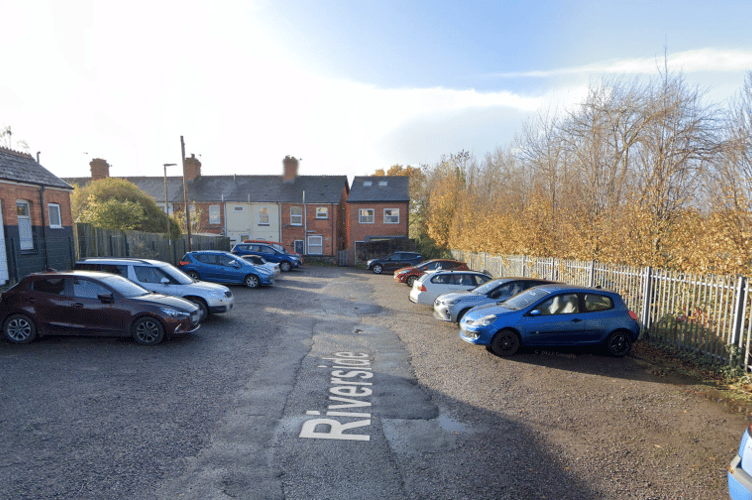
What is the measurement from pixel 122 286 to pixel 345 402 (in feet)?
20.4

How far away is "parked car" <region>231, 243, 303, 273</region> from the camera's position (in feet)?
85.2

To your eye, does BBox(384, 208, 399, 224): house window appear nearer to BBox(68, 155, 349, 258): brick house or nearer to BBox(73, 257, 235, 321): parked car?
BBox(68, 155, 349, 258): brick house

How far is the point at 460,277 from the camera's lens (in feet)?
44.0

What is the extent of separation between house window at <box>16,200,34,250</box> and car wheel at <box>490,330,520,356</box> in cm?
1810

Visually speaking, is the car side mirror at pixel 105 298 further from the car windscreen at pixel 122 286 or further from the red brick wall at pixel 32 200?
the red brick wall at pixel 32 200

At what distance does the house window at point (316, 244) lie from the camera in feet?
121

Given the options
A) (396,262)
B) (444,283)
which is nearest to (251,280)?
(444,283)

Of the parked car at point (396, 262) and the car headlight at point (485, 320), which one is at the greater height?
the car headlight at point (485, 320)

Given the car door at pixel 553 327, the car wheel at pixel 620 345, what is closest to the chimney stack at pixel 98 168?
the car door at pixel 553 327

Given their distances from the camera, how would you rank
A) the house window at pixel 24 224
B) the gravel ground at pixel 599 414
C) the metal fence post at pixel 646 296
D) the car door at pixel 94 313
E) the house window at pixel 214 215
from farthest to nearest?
1. the house window at pixel 214 215
2. the house window at pixel 24 224
3. the metal fence post at pixel 646 296
4. the car door at pixel 94 313
5. the gravel ground at pixel 599 414

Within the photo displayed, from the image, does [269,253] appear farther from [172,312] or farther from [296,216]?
[172,312]

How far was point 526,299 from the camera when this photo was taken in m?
8.91

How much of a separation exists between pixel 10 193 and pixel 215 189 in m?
23.7

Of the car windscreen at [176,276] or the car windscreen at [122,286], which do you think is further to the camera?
the car windscreen at [176,276]
